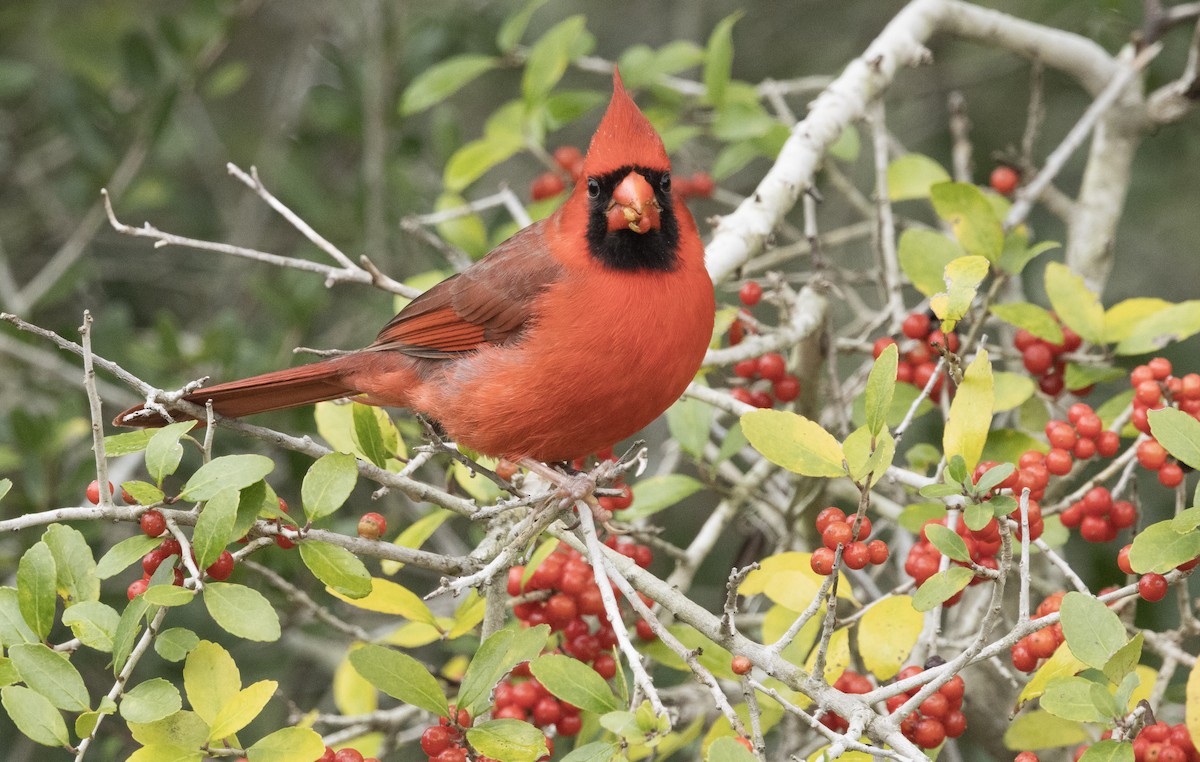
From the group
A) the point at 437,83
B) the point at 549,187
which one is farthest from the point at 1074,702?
the point at 437,83

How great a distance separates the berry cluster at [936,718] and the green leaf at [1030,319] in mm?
802

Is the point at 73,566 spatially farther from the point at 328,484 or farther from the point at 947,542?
the point at 947,542

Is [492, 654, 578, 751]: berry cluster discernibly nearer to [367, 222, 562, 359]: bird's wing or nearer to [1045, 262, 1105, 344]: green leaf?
[367, 222, 562, 359]: bird's wing

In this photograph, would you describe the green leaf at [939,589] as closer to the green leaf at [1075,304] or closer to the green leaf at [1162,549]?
the green leaf at [1162,549]

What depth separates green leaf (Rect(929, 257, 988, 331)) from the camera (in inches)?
83.8

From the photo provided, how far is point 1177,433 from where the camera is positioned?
77.3 inches

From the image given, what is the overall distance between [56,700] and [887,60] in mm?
2423

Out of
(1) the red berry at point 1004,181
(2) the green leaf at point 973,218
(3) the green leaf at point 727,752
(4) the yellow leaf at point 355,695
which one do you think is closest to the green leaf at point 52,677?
(3) the green leaf at point 727,752

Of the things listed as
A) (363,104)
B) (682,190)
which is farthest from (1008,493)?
(363,104)

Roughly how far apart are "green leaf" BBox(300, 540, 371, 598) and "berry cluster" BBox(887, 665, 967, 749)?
89 cm

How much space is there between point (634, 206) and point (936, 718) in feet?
3.76

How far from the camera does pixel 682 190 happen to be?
375 centimetres

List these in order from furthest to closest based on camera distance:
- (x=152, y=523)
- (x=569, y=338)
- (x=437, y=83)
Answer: (x=437, y=83)
(x=569, y=338)
(x=152, y=523)

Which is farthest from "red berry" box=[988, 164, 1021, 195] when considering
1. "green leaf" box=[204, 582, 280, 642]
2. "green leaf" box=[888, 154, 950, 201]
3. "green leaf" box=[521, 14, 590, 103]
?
"green leaf" box=[204, 582, 280, 642]
